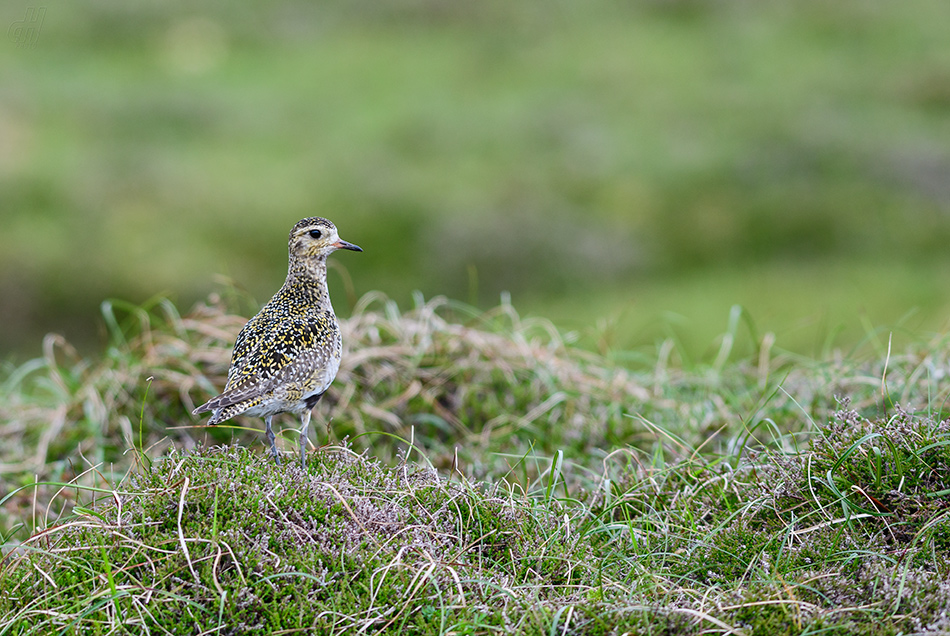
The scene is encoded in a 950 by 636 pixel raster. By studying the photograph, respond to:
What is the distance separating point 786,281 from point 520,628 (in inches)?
378

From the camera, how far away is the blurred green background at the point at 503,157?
512 inches

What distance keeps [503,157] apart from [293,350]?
11095mm

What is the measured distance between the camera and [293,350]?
5.05 metres

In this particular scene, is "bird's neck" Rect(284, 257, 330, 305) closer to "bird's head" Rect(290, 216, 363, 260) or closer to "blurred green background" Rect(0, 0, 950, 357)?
"bird's head" Rect(290, 216, 363, 260)

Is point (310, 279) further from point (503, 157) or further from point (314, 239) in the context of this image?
point (503, 157)

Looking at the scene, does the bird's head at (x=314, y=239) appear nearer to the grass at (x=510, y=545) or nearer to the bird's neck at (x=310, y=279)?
the bird's neck at (x=310, y=279)

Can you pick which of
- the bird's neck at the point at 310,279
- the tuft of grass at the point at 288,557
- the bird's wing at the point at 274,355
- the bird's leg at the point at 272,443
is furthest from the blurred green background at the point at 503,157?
the tuft of grass at the point at 288,557

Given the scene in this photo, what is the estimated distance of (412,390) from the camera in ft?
24.7

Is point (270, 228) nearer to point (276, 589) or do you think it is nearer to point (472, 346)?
point (472, 346)

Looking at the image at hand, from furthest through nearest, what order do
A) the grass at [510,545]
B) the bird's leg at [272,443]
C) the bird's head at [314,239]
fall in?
the bird's head at [314,239], the bird's leg at [272,443], the grass at [510,545]

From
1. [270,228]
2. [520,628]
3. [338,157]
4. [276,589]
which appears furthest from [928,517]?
[338,157]

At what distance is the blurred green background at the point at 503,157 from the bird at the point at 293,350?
219 inches

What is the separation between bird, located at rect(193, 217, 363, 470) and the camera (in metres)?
4.86

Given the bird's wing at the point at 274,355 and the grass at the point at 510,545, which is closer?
the grass at the point at 510,545
